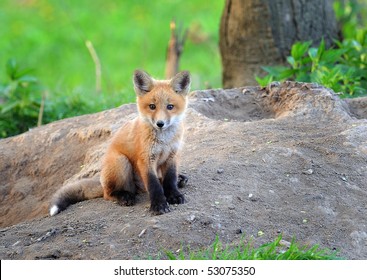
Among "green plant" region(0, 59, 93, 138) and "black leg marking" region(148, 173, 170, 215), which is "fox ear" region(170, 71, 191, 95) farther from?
"green plant" region(0, 59, 93, 138)

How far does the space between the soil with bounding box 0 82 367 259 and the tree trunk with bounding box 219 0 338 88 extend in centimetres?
142

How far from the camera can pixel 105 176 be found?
5.33 meters

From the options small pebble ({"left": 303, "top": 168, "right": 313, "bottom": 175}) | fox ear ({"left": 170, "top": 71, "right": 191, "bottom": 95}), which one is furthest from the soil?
fox ear ({"left": 170, "top": 71, "right": 191, "bottom": 95})

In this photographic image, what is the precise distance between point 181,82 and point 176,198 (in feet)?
3.05

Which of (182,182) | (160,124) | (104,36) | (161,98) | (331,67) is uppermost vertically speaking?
(161,98)

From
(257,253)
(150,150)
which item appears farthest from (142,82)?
(257,253)

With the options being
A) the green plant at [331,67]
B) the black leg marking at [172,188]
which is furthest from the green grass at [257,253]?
the green plant at [331,67]

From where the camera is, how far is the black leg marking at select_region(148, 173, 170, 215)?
4.69 meters

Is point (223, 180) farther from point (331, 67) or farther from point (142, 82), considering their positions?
point (331, 67)

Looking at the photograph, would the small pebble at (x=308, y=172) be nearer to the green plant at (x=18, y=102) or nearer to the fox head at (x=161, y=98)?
the fox head at (x=161, y=98)

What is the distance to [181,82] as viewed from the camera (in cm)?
518

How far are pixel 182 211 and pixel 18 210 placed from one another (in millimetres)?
2253

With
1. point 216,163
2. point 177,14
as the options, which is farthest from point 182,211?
point 177,14

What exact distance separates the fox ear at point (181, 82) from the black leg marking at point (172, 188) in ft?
1.99
